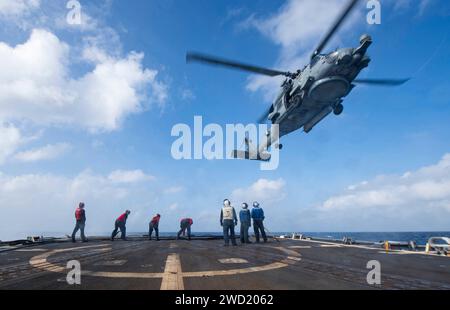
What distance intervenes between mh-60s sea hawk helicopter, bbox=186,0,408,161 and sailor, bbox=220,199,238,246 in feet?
32.0

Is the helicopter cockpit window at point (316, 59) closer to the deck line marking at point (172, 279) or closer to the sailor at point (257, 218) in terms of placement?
the sailor at point (257, 218)

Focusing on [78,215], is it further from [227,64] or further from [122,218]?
[227,64]

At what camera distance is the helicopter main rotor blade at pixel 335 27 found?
15167mm

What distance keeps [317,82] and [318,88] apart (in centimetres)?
41

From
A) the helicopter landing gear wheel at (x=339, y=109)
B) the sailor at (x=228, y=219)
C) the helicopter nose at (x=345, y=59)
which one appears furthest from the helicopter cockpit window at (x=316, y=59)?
the sailor at (x=228, y=219)

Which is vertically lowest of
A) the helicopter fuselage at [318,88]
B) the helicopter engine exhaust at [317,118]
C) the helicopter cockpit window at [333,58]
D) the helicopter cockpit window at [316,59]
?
the helicopter engine exhaust at [317,118]

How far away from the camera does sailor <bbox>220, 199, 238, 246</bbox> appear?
13359 millimetres

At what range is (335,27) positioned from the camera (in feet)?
54.3

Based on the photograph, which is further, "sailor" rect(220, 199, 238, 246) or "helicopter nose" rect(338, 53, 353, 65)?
"helicopter nose" rect(338, 53, 353, 65)

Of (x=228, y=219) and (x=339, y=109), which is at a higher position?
(x=339, y=109)

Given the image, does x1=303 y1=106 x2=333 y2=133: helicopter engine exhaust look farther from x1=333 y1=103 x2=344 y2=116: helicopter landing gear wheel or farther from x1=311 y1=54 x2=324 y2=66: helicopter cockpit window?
x1=311 y1=54 x2=324 y2=66: helicopter cockpit window

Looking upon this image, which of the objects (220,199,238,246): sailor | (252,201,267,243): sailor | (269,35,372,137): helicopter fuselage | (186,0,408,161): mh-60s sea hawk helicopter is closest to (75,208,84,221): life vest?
(220,199,238,246): sailor

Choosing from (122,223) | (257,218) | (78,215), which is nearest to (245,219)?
(257,218)
